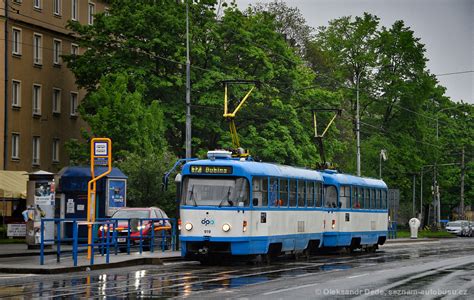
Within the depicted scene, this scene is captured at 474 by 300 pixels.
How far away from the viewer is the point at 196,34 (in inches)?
2454

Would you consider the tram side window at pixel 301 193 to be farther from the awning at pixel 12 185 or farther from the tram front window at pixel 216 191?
the awning at pixel 12 185

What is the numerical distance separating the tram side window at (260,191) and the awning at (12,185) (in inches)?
1004

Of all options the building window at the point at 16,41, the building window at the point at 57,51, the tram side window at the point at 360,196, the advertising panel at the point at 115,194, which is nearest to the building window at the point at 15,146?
the building window at the point at 16,41

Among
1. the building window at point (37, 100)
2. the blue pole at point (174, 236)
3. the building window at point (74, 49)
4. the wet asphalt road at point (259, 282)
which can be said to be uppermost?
the building window at point (74, 49)

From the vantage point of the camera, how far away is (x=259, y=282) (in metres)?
23.1

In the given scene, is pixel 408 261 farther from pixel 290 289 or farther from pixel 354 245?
pixel 290 289

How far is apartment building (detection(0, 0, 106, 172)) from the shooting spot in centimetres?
6372

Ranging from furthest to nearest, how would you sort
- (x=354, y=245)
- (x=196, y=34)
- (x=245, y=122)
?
(x=245, y=122)
(x=196, y=34)
(x=354, y=245)

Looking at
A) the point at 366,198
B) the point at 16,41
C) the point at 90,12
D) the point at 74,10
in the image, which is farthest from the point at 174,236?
the point at 90,12

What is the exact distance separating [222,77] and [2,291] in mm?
43061

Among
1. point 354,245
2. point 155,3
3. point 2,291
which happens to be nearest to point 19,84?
point 155,3

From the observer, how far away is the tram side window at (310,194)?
36906 millimetres

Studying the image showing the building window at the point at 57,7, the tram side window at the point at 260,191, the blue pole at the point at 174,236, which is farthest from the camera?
the building window at the point at 57,7

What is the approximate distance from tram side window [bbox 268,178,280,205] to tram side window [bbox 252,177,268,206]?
0.40 m
